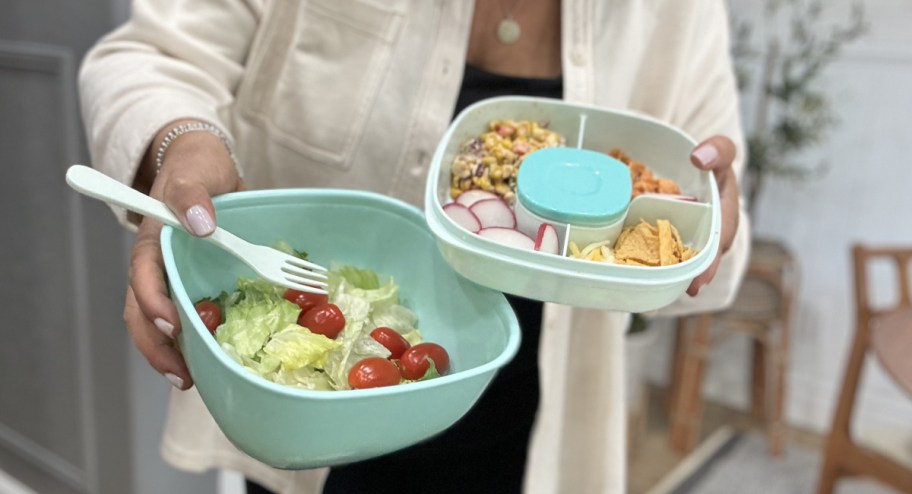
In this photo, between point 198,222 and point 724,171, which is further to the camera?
point 724,171

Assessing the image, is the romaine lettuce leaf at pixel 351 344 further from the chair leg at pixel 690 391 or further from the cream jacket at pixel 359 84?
the chair leg at pixel 690 391

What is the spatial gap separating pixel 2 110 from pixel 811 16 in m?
2.17

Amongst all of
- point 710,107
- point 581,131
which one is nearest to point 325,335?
point 581,131

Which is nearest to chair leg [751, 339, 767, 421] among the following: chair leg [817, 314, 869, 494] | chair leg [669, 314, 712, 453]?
chair leg [669, 314, 712, 453]

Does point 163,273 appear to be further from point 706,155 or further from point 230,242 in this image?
point 706,155

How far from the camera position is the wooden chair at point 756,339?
6.81ft

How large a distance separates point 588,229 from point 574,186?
0.16 ft

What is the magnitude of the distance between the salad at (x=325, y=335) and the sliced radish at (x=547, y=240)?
104 mm

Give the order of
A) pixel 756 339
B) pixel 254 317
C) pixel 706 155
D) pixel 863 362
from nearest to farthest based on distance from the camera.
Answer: pixel 254 317, pixel 706 155, pixel 863 362, pixel 756 339

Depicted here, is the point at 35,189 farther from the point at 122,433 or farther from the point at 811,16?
the point at 811,16

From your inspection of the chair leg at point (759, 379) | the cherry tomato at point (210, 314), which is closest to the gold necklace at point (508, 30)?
the cherry tomato at point (210, 314)

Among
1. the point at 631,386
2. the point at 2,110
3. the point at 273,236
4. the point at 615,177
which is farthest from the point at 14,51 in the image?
the point at 631,386

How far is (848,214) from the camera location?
2250mm

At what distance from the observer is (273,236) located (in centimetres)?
55
